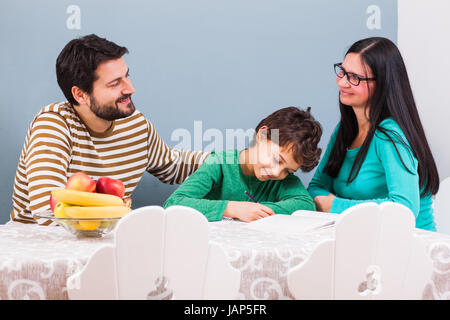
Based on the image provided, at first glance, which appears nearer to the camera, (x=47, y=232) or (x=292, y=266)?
(x=292, y=266)

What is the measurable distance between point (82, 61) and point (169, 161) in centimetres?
50

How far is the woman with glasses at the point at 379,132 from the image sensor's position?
1554 mm

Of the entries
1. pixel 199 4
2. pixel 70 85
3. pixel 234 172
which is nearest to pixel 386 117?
pixel 234 172

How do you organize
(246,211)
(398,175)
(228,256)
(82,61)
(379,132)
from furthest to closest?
(82,61)
(379,132)
(398,175)
(246,211)
(228,256)

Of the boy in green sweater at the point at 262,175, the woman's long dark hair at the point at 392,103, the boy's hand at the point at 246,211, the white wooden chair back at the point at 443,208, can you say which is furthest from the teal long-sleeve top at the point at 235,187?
the white wooden chair back at the point at 443,208

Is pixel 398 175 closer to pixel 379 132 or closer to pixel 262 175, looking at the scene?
pixel 379 132

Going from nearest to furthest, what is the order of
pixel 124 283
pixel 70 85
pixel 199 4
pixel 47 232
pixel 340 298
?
1. pixel 124 283
2. pixel 340 298
3. pixel 47 232
4. pixel 70 85
5. pixel 199 4

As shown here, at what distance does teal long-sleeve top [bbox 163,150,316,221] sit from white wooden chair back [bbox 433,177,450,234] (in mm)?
612

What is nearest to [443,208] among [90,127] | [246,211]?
[246,211]

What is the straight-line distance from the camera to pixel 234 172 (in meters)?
1.61

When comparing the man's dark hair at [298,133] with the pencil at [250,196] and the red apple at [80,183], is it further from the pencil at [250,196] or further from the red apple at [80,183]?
the red apple at [80,183]

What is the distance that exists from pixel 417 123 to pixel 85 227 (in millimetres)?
1134

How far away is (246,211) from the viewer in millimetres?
1372

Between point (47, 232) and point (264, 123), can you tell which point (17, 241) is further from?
point (264, 123)
